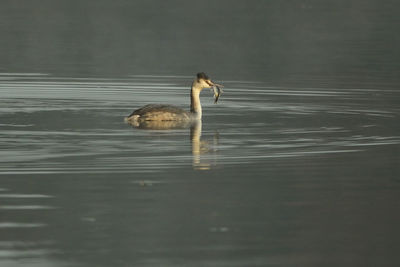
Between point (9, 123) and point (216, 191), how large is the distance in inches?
292

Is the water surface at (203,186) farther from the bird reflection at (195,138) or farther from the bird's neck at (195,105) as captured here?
the bird's neck at (195,105)

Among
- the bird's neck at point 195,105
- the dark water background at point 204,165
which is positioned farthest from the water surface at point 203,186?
the bird's neck at point 195,105

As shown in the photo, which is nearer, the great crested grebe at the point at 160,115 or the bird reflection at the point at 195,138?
the bird reflection at the point at 195,138

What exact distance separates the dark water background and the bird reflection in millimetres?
59

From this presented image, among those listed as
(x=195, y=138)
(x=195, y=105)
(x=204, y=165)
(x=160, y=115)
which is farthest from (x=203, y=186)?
(x=195, y=105)

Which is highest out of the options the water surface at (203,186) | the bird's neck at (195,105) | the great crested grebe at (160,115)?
the bird's neck at (195,105)

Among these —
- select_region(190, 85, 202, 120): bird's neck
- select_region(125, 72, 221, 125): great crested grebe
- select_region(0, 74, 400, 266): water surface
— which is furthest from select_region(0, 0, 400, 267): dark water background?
select_region(125, 72, 221, 125): great crested grebe

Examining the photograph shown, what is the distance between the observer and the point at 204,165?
55.6 ft

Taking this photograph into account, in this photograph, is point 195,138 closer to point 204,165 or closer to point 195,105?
point 195,105

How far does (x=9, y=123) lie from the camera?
2150cm

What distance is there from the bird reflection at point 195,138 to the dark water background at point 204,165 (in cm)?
6

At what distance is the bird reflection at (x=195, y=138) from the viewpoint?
17.2m

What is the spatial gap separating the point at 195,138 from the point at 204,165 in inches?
127

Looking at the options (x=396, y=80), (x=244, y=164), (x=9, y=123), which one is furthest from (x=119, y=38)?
(x=244, y=164)
